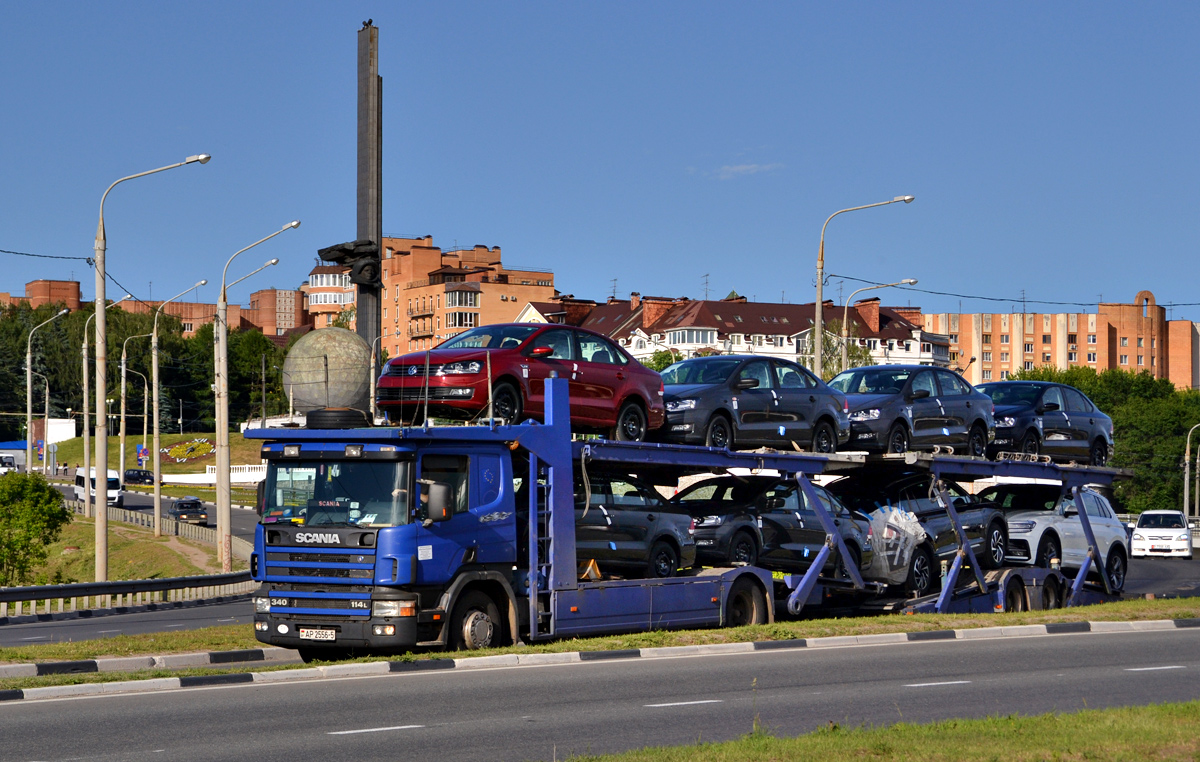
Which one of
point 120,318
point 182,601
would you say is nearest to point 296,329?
point 120,318

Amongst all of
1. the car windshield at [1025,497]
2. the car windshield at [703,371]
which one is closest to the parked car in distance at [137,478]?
the car windshield at [1025,497]

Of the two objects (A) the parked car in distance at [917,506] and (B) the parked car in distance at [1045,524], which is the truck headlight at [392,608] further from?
(B) the parked car in distance at [1045,524]

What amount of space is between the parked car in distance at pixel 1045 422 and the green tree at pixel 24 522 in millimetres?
30912

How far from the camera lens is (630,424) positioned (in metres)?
16.9

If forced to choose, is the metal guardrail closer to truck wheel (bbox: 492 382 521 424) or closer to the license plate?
truck wheel (bbox: 492 382 521 424)

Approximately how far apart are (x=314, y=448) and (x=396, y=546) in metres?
1.39

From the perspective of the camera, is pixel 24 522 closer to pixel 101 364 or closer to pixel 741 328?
pixel 101 364

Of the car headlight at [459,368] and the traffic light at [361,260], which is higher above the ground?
A: the traffic light at [361,260]

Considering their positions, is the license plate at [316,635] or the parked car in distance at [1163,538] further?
the parked car in distance at [1163,538]

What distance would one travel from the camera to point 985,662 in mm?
14891

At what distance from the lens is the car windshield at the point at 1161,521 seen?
45.9 m

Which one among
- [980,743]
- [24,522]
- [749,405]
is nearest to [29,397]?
[24,522]

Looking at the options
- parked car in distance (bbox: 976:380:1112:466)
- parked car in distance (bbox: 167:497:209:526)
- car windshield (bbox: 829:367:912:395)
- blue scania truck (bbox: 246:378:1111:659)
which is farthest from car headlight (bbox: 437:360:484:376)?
parked car in distance (bbox: 167:497:209:526)

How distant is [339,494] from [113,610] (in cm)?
1728
